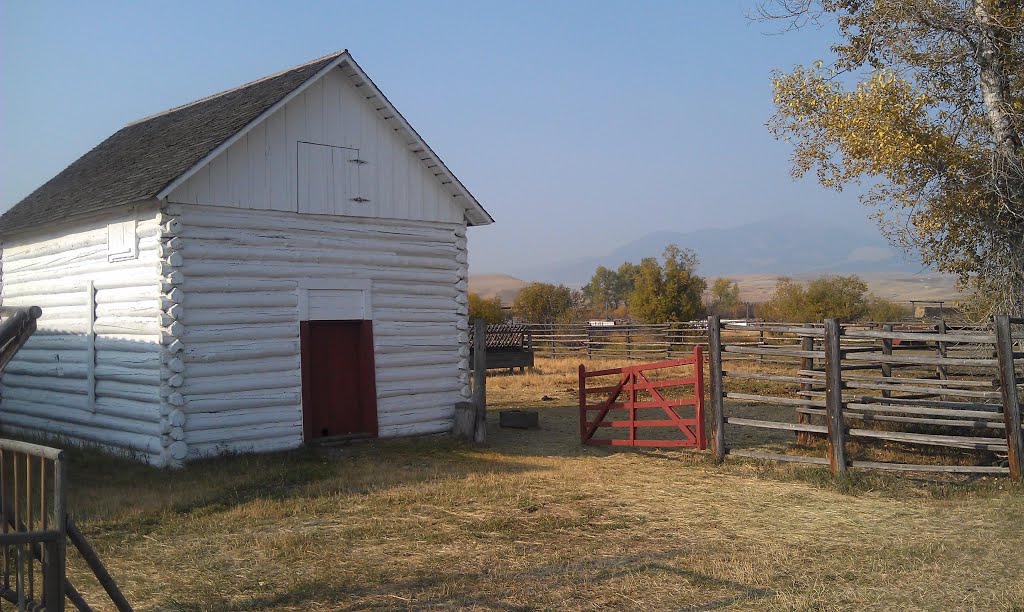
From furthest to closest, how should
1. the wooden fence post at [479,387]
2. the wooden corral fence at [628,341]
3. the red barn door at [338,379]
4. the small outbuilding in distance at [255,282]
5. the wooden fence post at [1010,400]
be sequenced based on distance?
the wooden corral fence at [628,341], the wooden fence post at [479,387], the red barn door at [338,379], the small outbuilding in distance at [255,282], the wooden fence post at [1010,400]

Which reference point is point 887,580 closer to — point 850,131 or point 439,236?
point 850,131

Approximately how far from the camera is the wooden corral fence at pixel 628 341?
1462 inches

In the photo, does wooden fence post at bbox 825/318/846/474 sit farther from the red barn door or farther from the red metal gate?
the red barn door

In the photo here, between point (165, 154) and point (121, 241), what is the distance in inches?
74.2

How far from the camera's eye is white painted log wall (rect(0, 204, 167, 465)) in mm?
13141

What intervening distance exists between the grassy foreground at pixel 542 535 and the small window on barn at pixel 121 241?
127 inches

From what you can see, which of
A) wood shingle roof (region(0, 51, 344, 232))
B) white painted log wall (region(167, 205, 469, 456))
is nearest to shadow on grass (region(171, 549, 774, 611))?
white painted log wall (region(167, 205, 469, 456))

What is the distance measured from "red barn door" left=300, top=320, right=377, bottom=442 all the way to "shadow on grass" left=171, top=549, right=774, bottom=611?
295 inches

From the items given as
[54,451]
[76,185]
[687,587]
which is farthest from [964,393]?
[76,185]

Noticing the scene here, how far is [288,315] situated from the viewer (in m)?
14.1

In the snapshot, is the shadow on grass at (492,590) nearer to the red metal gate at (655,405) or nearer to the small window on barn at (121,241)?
the red metal gate at (655,405)

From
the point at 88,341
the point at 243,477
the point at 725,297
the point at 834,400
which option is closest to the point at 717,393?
the point at 834,400

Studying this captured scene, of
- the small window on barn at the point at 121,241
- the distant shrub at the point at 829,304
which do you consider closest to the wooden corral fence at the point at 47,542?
the small window on barn at the point at 121,241

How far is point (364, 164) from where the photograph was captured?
15.2 meters
